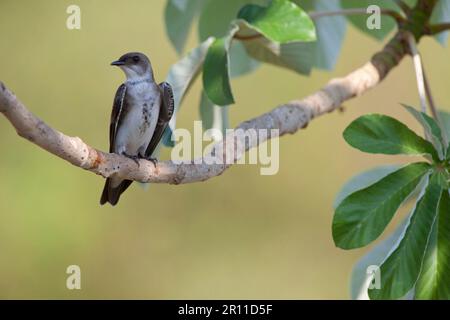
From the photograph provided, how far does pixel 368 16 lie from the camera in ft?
6.00

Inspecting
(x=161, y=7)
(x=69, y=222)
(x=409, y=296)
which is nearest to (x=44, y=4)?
(x=161, y=7)

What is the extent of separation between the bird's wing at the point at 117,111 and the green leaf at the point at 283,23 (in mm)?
292

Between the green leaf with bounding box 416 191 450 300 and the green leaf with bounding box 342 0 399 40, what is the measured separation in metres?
0.70

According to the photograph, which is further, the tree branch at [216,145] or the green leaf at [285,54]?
the green leaf at [285,54]

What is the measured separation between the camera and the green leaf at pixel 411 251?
3.94 ft

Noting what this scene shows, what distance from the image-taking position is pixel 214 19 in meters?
1.84

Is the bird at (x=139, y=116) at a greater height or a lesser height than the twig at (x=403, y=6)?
lesser

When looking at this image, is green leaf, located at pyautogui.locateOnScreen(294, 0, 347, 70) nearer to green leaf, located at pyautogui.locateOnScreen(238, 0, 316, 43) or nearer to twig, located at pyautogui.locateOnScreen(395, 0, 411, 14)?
twig, located at pyautogui.locateOnScreen(395, 0, 411, 14)

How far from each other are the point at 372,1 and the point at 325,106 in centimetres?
38

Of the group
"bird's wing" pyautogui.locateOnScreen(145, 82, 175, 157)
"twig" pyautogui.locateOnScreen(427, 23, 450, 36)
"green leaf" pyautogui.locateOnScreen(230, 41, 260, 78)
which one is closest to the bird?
"bird's wing" pyautogui.locateOnScreen(145, 82, 175, 157)

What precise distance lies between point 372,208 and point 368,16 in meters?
0.71

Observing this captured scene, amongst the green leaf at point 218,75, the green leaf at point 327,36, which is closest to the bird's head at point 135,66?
the green leaf at point 218,75

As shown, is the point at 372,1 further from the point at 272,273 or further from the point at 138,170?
the point at 272,273

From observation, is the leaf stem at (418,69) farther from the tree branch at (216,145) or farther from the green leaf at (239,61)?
the green leaf at (239,61)
